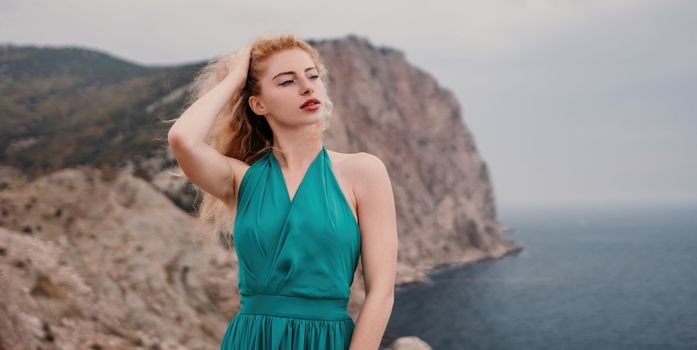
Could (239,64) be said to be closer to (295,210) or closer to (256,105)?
(256,105)

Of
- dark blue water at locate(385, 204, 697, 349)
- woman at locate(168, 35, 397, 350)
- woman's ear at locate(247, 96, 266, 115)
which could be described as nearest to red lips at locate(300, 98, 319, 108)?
woman at locate(168, 35, 397, 350)

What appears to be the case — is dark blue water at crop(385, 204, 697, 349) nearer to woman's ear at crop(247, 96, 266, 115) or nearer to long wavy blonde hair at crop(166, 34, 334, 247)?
long wavy blonde hair at crop(166, 34, 334, 247)

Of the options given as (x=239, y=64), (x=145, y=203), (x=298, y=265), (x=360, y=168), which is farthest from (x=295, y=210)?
(x=145, y=203)

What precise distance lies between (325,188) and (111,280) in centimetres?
2974

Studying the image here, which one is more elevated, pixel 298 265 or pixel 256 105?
pixel 256 105

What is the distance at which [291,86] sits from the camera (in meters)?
2.92

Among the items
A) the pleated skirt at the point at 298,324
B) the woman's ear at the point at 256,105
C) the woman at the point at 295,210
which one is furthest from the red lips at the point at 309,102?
the pleated skirt at the point at 298,324

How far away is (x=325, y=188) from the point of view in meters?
2.78

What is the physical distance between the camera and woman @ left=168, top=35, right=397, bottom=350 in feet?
8.70

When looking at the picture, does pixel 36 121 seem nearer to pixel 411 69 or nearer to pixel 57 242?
pixel 57 242

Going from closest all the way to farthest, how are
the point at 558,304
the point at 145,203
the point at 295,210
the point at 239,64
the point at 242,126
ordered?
the point at 295,210
the point at 239,64
the point at 242,126
the point at 145,203
the point at 558,304

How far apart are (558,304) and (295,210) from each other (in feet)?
232

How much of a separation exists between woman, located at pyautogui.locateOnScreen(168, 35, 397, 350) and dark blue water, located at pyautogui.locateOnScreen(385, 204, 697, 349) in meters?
52.1

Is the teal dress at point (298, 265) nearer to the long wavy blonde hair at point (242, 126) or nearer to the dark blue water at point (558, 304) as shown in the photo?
the long wavy blonde hair at point (242, 126)
